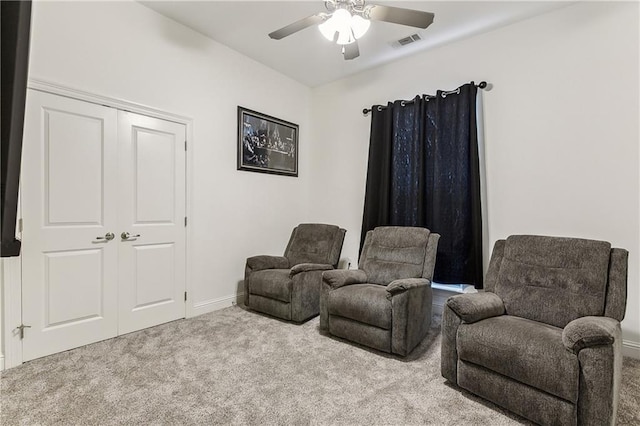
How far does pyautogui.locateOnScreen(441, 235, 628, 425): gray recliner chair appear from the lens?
1575 mm

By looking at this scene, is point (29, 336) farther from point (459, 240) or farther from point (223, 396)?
point (459, 240)

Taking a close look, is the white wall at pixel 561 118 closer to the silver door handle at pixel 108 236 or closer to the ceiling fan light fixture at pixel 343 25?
the ceiling fan light fixture at pixel 343 25

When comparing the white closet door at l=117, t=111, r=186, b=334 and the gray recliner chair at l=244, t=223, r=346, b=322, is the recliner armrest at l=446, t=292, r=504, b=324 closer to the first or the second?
the gray recliner chair at l=244, t=223, r=346, b=322

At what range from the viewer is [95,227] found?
8.77 ft

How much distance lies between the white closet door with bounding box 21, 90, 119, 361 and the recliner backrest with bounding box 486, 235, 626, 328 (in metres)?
3.21

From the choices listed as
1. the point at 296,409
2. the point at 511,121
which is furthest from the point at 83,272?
the point at 511,121

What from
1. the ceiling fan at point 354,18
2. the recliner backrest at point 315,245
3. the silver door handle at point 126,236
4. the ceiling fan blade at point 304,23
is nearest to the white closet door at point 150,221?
the silver door handle at point 126,236

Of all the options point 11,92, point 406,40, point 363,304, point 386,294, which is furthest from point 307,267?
point 11,92

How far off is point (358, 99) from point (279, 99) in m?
1.06

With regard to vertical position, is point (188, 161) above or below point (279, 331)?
above

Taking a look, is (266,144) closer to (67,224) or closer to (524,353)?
(67,224)

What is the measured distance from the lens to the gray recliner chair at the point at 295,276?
321 centimetres

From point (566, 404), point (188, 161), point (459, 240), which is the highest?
point (188, 161)

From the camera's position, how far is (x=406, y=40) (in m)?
3.39
